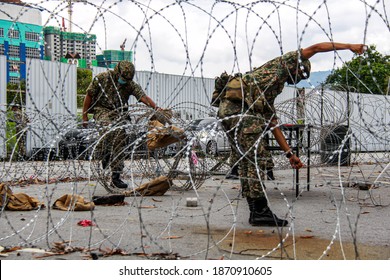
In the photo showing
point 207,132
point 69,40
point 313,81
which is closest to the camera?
point 207,132

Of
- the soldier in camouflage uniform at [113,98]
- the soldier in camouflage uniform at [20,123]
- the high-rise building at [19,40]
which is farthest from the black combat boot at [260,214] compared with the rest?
the soldier in camouflage uniform at [113,98]

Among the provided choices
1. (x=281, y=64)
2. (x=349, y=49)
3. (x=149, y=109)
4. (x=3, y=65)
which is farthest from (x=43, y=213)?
(x=3, y=65)

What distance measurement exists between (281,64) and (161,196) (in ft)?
10.5

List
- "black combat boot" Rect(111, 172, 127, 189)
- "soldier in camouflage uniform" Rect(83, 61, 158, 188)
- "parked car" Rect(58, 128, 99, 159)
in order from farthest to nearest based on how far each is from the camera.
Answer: "black combat boot" Rect(111, 172, 127, 189) < "soldier in camouflage uniform" Rect(83, 61, 158, 188) < "parked car" Rect(58, 128, 99, 159)

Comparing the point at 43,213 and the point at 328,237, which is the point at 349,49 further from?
the point at 43,213

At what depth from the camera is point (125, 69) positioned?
8.69 metres

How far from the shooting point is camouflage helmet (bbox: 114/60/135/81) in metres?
8.62

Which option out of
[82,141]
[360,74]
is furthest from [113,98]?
[360,74]

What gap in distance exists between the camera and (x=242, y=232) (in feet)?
18.0

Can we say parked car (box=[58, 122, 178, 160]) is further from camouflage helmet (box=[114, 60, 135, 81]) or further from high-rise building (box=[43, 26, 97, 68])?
high-rise building (box=[43, 26, 97, 68])

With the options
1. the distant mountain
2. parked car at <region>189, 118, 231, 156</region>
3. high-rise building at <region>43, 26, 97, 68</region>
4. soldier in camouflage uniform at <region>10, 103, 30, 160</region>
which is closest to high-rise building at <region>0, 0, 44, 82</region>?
high-rise building at <region>43, 26, 97, 68</region>

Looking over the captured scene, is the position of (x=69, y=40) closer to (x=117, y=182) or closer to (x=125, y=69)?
(x=125, y=69)

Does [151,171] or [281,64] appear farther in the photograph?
[151,171]

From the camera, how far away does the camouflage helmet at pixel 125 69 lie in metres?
8.62
